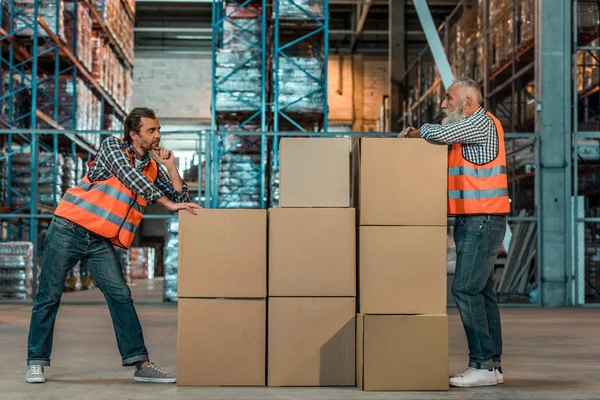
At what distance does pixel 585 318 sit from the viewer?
9.16 metres

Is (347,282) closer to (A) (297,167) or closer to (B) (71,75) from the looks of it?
(A) (297,167)

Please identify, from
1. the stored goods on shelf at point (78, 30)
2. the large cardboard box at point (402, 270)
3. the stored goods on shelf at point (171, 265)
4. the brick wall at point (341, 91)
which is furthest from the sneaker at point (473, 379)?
the brick wall at point (341, 91)

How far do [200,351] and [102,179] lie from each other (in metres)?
1.05

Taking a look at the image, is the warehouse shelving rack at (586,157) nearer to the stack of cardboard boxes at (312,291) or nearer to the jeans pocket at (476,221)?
the jeans pocket at (476,221)

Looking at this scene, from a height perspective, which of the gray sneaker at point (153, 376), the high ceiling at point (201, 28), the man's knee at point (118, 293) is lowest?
the gray sneaker at point (153, 376)

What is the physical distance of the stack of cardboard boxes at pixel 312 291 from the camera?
441 centimetres

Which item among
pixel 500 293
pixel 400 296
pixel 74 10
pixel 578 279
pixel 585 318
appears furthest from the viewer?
pixel 74 10

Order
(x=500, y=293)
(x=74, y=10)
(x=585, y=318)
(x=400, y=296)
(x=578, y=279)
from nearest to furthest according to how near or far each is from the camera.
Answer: (x=400, y=296) → (x=585, y=318) → (x=578, y=279) → (x=500, y=293) → (x=74, y=10)

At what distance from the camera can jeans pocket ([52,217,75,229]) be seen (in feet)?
14.9

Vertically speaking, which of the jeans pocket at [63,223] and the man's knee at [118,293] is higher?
the jeans pocket at [63,223]

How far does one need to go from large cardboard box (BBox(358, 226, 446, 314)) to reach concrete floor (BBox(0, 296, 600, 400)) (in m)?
0.44

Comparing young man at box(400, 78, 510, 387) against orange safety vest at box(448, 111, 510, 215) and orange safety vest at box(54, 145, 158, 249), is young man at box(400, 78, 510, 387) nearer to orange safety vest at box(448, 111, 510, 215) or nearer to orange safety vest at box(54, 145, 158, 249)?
orange safety vest at box(448, 111, 510, 215)

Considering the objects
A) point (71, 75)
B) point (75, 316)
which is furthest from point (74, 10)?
point (75, 316)

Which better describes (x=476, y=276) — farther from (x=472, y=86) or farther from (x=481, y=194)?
(x=472, y=86)
